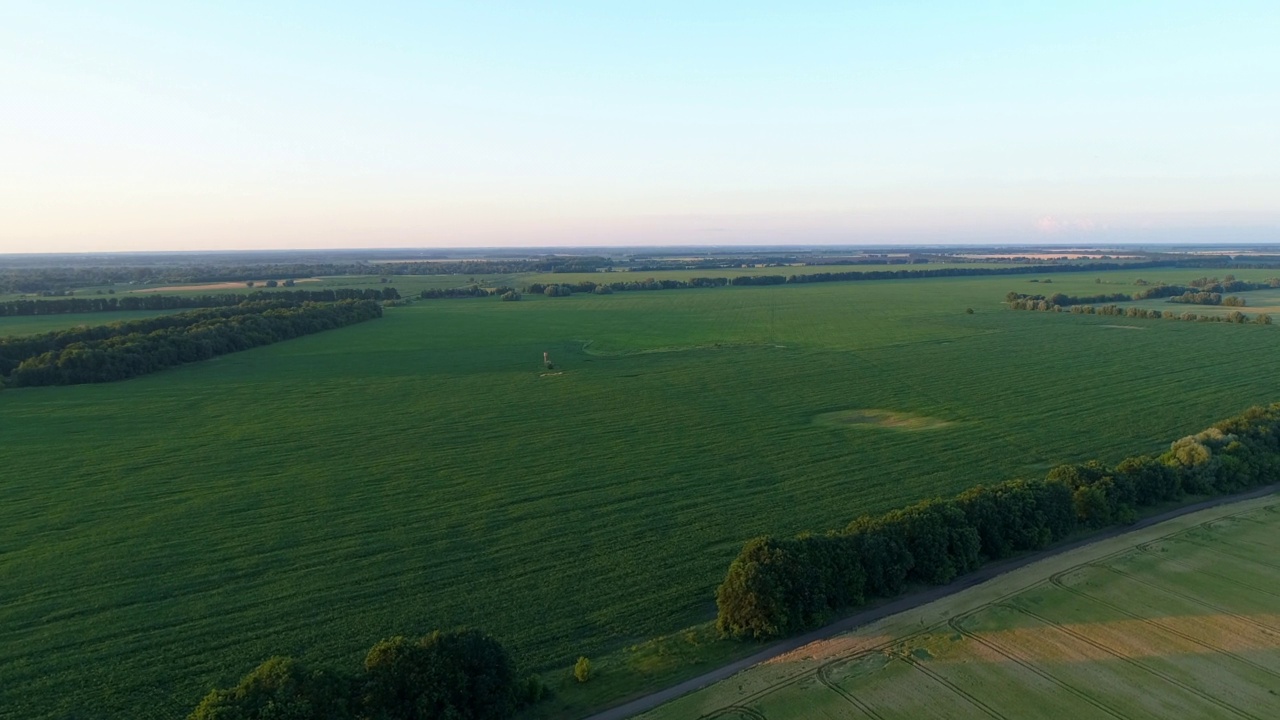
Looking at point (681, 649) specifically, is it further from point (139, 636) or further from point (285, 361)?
point (285, 361)

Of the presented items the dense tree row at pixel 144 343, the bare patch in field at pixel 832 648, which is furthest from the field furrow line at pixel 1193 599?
the dense tree row at pixel 144 343

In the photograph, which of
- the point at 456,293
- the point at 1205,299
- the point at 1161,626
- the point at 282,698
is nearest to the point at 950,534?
the point at 1161,626

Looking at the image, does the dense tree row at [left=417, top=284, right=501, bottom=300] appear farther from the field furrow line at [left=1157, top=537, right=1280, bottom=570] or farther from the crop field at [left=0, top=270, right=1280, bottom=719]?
the field furrow line at [left=1157, top=537, right=1280, bottom=570]

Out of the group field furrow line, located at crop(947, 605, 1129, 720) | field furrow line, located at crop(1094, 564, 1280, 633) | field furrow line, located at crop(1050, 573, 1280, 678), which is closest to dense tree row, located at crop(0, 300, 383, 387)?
field furrow line, located at crop(947, 605, 1129, 720)

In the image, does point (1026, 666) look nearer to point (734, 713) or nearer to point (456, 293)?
point (734, 713)

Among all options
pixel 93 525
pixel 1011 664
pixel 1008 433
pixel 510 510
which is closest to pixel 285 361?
pixel 93 525

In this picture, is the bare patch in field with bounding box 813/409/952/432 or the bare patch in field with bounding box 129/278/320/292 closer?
the bare patch in field with bounding box 813/409/952/432

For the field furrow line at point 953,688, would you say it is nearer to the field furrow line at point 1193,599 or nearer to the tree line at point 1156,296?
the field furrow line at point 1193,599
